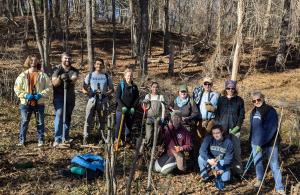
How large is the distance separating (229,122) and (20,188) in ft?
11.1

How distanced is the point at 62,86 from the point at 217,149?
2873mm

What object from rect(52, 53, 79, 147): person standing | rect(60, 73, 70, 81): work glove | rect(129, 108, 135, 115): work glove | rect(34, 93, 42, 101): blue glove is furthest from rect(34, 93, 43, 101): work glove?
rect(129, 108, 135, 115): work glove

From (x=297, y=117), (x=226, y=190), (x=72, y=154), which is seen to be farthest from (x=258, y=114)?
(x=297, y=117)

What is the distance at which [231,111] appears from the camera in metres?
6.60

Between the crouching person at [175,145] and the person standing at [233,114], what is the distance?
651 millimetres

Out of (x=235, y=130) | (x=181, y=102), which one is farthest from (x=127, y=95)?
(x=235, y=130)

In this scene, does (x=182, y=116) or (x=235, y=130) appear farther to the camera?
(x=182, y=116)

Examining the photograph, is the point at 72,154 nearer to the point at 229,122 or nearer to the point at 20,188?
the point at 20,188

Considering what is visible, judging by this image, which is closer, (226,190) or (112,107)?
(226,190)

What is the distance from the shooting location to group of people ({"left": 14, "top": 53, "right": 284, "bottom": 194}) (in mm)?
6207

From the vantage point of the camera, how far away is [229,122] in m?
6.66

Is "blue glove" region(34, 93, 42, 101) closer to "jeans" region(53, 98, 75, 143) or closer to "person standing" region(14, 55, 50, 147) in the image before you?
"person standing" region(14, 55, 50, 147)

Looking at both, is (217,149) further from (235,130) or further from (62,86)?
(62,86)

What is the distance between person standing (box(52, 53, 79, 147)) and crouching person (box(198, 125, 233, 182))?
2517 mm
